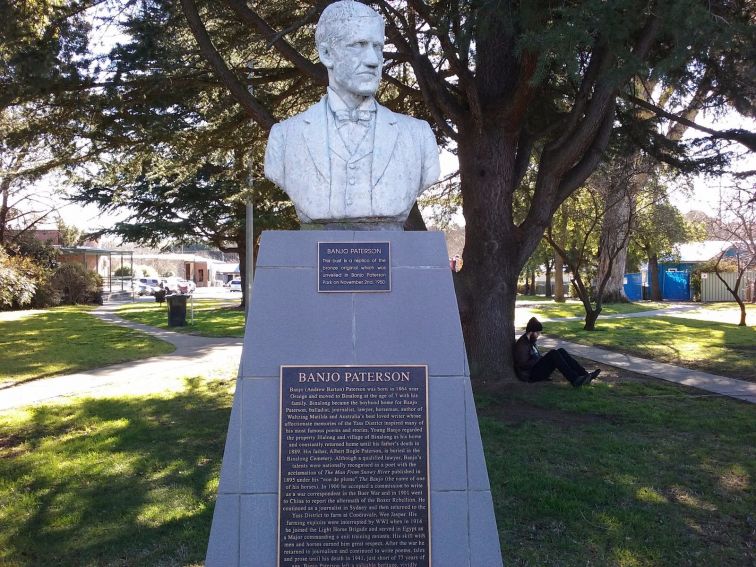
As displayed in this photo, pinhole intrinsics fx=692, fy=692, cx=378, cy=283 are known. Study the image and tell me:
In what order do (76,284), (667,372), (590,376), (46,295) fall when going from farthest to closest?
(76,284), (46,295), (667,372), (590,376)

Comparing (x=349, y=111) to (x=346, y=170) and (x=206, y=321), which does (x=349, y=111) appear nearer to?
(x=346, y=170)

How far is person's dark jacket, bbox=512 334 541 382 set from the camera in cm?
1019

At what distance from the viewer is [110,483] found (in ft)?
20.5

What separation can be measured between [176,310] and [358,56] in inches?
748

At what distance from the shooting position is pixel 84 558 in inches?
186

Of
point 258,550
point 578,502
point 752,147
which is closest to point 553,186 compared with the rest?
point 752,147

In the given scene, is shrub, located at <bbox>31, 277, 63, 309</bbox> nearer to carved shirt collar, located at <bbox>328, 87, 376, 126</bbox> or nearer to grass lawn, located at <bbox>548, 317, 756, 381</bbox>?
grass lawn, located at <bbox>548, 317, 756, 381</bbox>

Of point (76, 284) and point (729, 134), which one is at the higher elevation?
point (729, 134)

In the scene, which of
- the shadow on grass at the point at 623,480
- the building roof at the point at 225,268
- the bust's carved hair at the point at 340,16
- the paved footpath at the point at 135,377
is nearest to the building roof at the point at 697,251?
the paved footpath at the point at 135,377

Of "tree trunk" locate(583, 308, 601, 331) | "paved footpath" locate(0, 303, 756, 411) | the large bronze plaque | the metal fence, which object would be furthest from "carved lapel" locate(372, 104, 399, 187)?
the metal fence

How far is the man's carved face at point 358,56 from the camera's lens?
4.07 meters

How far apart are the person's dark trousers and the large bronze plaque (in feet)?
21.8

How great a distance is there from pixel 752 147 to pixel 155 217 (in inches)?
912

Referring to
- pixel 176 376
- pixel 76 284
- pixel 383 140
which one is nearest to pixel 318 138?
pixel 383 140
